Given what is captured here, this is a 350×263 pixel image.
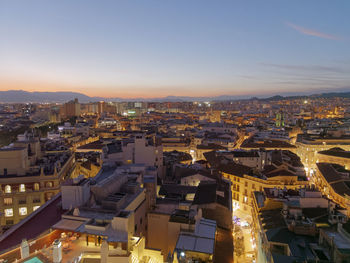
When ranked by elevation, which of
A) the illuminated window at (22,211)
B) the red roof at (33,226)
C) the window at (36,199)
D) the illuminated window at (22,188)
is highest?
the red roof at (33,226)

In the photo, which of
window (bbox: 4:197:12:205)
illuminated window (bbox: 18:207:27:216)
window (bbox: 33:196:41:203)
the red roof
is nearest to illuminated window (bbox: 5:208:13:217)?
window (bbox: 4:197:12:205)

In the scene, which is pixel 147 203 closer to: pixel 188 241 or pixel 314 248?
pixel 188 241

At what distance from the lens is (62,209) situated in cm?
1486

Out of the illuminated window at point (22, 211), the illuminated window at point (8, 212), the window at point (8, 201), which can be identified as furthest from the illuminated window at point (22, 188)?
the illuminated window at point (8, 212)

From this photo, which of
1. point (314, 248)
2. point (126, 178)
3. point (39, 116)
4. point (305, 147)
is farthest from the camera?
point (39, 116)

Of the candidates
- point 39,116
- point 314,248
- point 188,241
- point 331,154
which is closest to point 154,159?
point 188,241

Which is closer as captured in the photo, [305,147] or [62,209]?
[62,209]

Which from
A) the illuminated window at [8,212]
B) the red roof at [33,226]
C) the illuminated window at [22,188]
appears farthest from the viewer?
the illuminated window at [22,188]

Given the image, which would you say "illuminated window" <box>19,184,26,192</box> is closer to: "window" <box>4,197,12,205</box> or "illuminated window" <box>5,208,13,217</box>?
"window" <box>4,197,12,205</box>

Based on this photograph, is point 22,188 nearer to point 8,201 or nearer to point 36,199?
point 8,201

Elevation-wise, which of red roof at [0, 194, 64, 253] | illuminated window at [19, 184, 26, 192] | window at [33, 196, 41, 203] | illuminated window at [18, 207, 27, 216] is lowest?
illuminated window at [18, 207, 27, 216]

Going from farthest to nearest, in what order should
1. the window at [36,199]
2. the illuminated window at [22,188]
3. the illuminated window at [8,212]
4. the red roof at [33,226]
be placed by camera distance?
the window at [36,199]
the illuminated window at [22,188]
the illuminated window at [8,212]
the red roof at [33,226]

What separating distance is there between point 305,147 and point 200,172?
27.2 metres

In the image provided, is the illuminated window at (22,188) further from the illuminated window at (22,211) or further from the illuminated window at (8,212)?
the illuminated window at (8,212)
